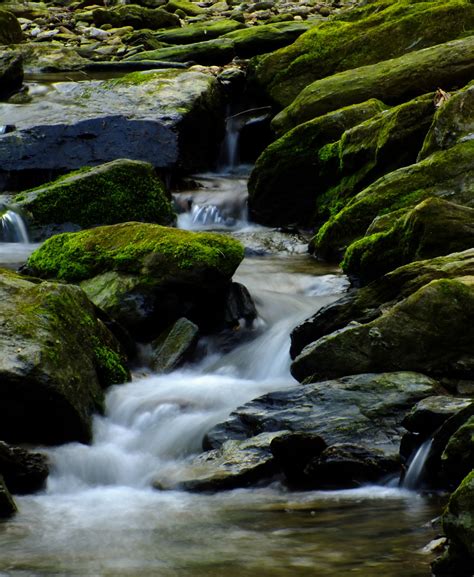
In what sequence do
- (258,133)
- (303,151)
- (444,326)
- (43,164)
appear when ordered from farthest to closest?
(258,133) → (43,164) → (303,151) → (444,326)

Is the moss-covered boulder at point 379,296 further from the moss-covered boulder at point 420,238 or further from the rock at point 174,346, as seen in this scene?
the rock at point 174,346

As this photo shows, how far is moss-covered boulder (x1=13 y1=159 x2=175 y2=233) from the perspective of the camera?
12172 millimetres

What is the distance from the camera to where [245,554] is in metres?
4.34

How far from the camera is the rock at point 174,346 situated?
8.42 metres

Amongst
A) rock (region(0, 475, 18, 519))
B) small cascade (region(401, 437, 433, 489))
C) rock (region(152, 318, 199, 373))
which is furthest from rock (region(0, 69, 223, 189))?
small cascade (region(401, 437, 433, 489))

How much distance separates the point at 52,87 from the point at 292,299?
9.72 metres

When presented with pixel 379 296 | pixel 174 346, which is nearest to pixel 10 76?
pixel 174 346

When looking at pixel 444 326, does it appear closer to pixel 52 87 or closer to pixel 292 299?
pixel 292 299

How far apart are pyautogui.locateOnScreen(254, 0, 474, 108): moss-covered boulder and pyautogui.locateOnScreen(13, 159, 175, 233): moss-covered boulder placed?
189 inches

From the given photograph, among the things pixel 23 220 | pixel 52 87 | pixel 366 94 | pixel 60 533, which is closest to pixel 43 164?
pixel 23 220

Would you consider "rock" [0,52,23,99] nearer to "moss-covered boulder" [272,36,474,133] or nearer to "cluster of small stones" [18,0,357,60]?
"cluster of small stones" [18,0,357,60]

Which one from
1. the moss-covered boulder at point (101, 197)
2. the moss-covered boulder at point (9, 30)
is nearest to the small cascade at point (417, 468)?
the moss-covered boulder at point (101, 197)

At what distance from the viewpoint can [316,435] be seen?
5875mm

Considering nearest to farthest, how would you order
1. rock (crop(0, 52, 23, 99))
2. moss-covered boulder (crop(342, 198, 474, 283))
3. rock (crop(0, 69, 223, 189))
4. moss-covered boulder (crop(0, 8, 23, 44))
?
moss-covered boulder (crop(342, 198, 474, 283))
rock (crop(0, 69, 223, 189))
rock (crop(0, 52, 23, 99))
moss-covered boulder (crop(0, 8, 23, 44))
